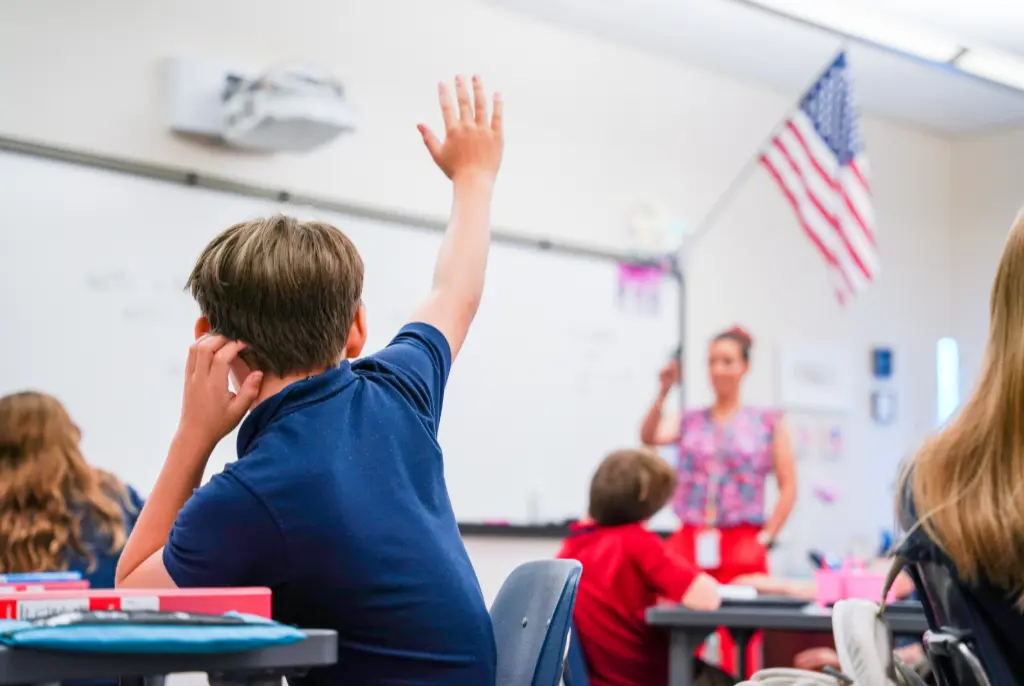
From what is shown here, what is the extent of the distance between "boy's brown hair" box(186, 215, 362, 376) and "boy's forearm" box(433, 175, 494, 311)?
28cm

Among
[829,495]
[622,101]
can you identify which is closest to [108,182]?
[622,101]

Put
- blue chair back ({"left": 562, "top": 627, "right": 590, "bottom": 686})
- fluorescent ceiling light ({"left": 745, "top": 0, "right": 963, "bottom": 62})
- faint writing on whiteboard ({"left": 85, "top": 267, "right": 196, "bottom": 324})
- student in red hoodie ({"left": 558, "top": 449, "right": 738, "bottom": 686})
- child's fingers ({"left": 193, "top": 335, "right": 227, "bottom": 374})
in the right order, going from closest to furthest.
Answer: child's fingers ({"left": 193, "top": 335, "right": 227, "bottom": 374})
blue chair back ({"left": 562, "top": 627, "right": 590, "bottom": 686})
student in red hoodie ({"left": 558, "top": 449, "right": 738, "bottom": 686})
faint writing on whiteboard ({"left": 85, "top": 267, "right": 196, "bottom": 324})
fluorescent ceiling light ({"left": 745, "top": 0, "right": 963, "bottom": 62})

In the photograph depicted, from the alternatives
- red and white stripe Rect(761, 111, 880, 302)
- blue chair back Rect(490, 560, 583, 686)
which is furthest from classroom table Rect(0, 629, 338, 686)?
red and white stripe Rect(761, 111, 880, 302)

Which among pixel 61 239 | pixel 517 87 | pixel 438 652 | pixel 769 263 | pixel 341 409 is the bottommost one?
pixel 438 652

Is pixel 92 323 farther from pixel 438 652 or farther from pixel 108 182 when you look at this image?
pixel 438 652

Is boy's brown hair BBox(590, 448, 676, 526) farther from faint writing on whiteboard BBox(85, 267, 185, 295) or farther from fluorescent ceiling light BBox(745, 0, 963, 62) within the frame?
fluorescent ceiling light BBox(745, 0, 963, 62)

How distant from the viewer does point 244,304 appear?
135cm

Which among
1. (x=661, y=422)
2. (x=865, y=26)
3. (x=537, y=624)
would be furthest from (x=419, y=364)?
(x=661, y=422)

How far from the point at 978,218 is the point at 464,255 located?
6.14 meters

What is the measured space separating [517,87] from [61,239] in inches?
84.1

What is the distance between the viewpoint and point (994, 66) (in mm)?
5355

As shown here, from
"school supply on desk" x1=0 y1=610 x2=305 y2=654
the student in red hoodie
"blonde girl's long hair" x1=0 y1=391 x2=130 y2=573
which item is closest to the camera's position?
"school supply on desk" x1=0 y1=610 x2=305 y2=654

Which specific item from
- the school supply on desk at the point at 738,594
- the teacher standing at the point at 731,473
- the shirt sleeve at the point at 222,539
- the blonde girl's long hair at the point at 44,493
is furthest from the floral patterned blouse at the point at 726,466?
the shirt sleeve at the point at 222,539

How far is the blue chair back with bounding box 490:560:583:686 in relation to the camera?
56.6 inches
